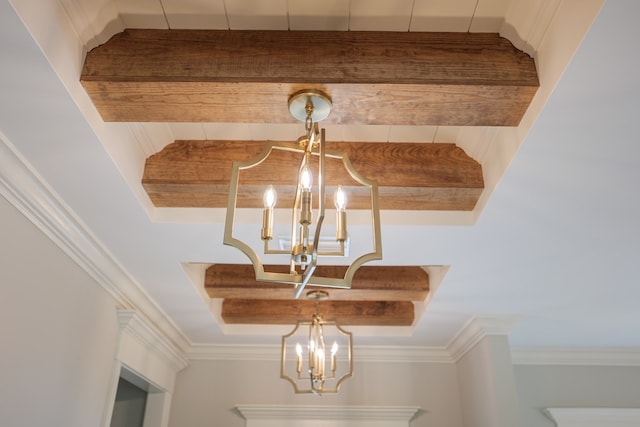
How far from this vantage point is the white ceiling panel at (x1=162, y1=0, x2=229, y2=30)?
57.4 inches

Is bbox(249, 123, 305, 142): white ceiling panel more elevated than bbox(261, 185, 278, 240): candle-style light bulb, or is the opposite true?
bbox(249, 123, 305, 142): white ceiling panel

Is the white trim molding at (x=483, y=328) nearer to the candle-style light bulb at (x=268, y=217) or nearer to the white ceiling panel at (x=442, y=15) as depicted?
the white ceiling panel at (x=442, y=15)

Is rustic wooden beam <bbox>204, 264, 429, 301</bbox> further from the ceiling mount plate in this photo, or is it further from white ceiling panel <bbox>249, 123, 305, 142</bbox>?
the ceiling mount plate

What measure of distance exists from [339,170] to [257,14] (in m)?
0.74

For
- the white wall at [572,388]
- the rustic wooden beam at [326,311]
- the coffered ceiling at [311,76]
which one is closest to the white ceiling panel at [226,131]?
the coffered ceiling at [311,76]

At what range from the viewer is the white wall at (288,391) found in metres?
4.12

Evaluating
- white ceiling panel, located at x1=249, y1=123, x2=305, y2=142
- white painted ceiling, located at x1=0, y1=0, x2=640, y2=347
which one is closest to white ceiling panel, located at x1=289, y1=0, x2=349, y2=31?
white painted ceiling, located at x1=0, y1=0, x2=640, y2=347

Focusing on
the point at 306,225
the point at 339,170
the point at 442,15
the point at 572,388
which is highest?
the point at 442,15

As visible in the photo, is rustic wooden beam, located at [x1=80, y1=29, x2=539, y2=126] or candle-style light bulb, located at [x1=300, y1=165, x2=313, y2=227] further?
rustic wooden beam, located at [x1=80, y1=29, x2=539, y2=126]

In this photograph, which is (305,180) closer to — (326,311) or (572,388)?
(326,311)

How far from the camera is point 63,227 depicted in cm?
220

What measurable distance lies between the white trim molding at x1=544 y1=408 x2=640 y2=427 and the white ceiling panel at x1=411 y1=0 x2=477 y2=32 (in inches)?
142

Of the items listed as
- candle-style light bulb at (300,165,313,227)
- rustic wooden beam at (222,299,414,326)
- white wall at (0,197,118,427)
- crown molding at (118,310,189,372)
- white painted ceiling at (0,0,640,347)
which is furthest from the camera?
rustic wooden beam at (222,299,414,326)

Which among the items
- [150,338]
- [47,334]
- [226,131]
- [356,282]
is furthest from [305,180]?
[150,338]
